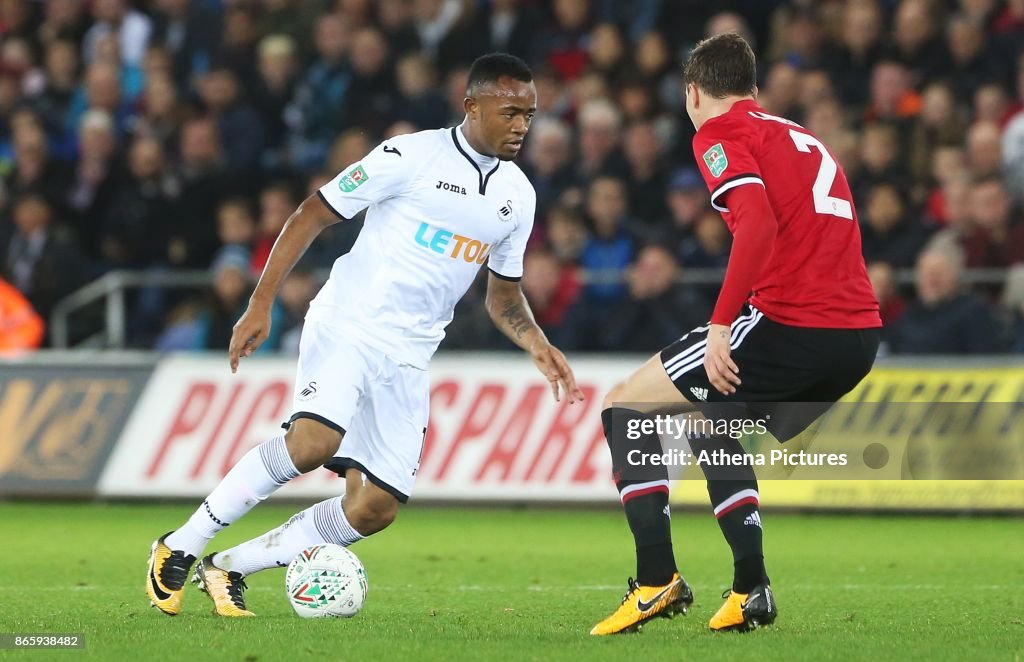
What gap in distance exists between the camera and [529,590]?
26.3 ft

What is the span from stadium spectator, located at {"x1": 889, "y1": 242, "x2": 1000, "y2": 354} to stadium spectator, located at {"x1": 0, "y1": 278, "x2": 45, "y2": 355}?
7151mm

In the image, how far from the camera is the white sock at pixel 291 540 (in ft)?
22.6

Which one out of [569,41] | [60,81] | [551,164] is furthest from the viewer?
[60,81]

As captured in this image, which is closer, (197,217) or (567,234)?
(567,234)

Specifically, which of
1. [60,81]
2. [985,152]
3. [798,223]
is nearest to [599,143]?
[985,152]

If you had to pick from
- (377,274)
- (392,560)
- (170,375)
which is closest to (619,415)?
(377,274)

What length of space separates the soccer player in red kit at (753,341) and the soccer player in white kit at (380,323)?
2.34 feet

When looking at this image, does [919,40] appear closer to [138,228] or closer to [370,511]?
[138,228]

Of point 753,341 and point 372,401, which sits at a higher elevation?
point 753,341

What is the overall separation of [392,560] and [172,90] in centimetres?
825

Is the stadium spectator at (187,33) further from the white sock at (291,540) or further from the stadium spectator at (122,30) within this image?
the white sock at (291,540)

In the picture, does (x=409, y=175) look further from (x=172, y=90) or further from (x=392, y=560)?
(x=172, y=90)

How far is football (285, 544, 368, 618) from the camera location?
6.65 m

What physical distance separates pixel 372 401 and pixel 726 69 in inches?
79.2
